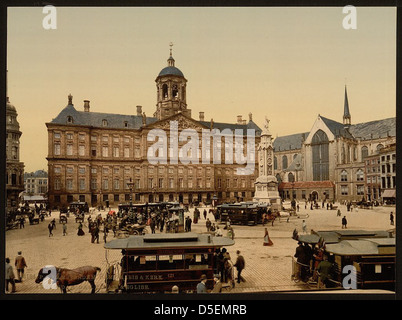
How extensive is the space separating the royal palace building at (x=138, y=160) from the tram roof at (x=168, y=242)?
729 inches

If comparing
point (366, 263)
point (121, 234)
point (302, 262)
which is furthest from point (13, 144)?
point (366, 263)

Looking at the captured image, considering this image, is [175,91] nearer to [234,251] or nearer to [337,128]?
[337,128]

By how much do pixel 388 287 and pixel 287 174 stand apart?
4397 centimetres

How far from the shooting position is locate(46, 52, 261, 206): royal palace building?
104 ft

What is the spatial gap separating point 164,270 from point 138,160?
92.1 ft

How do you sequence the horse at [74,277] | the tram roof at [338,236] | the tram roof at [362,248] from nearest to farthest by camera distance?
1. the tram roof at [362,248]
2. the horse at [74,277]
3. the tram roof at [338,236]

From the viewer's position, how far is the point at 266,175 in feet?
109

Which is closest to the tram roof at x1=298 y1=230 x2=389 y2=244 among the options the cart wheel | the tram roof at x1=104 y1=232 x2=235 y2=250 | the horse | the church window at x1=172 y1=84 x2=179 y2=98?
the tram roof at x1=104 y1=232 x2=235 y2=250

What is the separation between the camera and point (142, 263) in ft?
32.8

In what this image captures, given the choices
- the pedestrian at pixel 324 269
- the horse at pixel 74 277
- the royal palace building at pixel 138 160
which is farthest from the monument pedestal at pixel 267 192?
the horse at pixel 74 277

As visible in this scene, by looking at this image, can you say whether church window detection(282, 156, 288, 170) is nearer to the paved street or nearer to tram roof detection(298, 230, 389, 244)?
the paved street

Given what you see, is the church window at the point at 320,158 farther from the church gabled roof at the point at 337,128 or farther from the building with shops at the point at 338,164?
the church gabled roof at the point at 337,128

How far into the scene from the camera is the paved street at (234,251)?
1092 centimetres
